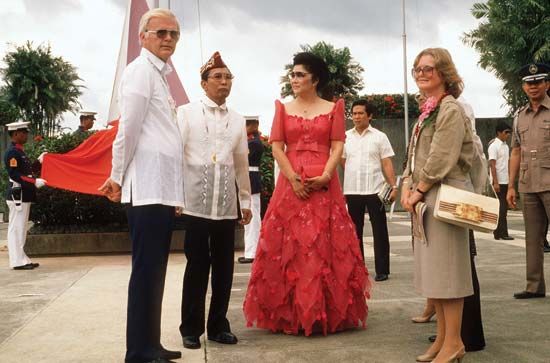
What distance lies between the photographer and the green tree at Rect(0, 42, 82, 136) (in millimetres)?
56781

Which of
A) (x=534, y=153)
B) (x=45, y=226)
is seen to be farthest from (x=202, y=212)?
(x=45, y=226)

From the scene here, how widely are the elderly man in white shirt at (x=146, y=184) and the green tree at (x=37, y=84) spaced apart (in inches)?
2102

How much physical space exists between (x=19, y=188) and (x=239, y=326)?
525 cm

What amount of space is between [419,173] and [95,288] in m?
4.36

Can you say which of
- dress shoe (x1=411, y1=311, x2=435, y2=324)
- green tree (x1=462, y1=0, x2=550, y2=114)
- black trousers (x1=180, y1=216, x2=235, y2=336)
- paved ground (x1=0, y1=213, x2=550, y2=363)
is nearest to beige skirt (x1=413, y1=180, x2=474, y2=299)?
paved ground (x1=0, y1=213, x2=550, y2=363)

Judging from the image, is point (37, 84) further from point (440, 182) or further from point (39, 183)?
point (440, 182)

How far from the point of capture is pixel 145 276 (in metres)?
4.16

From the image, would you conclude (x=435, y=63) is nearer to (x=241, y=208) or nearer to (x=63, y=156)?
(x=241, y=208)

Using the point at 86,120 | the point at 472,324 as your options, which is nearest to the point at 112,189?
the point at 472,324

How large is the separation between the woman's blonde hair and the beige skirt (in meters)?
0.60

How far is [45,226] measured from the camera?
11.2m

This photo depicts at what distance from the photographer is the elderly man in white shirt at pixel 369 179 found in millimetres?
8164

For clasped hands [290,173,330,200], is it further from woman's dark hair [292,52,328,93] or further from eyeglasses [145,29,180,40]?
eyeglasses [145,29,180,40]

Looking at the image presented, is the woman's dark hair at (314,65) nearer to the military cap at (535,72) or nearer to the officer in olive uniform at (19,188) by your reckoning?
the military cap at (535,72)
